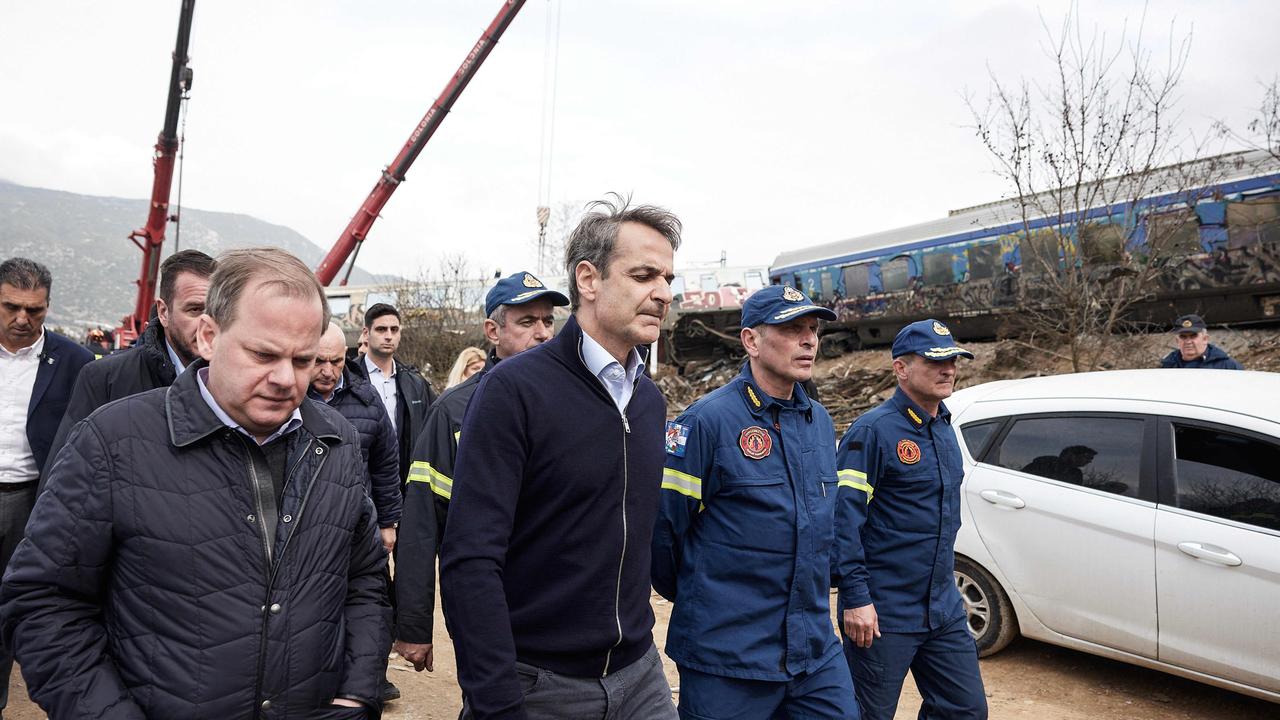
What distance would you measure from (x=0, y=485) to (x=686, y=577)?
311 centimetres

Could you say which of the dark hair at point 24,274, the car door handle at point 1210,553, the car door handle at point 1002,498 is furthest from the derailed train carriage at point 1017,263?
the dark hair at point 24,274

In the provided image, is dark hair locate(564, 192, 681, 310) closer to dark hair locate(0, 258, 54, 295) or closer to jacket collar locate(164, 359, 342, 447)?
jacket collar locate(164, 359, 342, 447)

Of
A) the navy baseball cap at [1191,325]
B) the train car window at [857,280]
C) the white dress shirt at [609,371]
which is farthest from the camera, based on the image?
the train car window at [857,280]

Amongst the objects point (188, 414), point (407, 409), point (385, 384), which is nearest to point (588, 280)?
point (188, 414)

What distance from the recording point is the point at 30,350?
373 centimetres

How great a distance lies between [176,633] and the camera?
1.64 meters

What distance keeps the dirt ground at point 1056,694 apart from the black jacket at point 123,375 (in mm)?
2172

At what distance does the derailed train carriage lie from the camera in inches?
413

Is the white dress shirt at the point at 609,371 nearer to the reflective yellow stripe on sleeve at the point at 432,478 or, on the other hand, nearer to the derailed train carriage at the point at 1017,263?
the reflective yellow stripe on sleeve at the point at 432,478

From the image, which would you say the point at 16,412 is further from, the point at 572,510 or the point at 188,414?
the point at 572,510

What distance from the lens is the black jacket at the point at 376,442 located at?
4070 mm

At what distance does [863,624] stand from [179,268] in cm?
303

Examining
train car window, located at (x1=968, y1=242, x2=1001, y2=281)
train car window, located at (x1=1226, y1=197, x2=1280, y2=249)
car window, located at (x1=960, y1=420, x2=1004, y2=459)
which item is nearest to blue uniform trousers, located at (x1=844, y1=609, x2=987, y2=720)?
car window, located at (x1=960, y1=420, x2=1004, y2=459)

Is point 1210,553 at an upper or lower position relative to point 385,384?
lower
